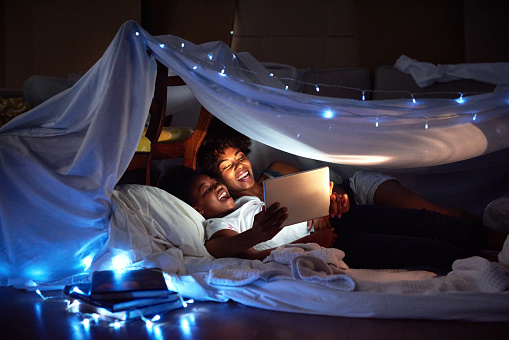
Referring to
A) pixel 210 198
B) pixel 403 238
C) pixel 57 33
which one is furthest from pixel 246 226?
pixel 57 33

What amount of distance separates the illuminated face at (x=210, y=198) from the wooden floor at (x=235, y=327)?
54 centimetres

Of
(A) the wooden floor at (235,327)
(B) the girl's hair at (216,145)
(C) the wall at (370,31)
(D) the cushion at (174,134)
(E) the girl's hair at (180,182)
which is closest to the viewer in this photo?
(A) the wooden floor at (235,327)

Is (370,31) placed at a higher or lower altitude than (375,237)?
higher

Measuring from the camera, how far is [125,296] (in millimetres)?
1512

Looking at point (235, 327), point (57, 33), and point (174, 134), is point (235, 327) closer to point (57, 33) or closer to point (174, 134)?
Answer: point (174, 134)

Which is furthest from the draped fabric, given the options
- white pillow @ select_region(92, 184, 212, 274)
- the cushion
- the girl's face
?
the cushion

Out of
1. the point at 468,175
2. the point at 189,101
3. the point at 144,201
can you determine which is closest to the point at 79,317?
the point at 144,201

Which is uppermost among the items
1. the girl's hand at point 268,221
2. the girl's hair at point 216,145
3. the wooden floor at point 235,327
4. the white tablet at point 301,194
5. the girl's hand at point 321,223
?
the girl's hair at point 216,145

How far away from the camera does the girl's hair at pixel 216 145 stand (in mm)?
2436

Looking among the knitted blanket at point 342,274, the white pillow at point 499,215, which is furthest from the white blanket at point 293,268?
the white pillow at point 499,215

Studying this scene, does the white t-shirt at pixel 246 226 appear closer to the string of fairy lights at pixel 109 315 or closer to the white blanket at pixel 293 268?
the white blanket at pixel 293 268

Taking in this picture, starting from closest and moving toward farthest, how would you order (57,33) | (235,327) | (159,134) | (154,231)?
(235,327) < (154,231) < (159,134) < (57,33)

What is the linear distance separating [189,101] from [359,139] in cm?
112

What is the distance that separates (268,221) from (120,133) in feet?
1.92
